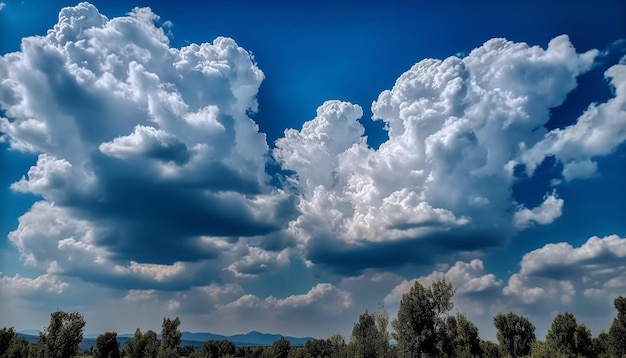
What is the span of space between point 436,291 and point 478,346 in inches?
1836

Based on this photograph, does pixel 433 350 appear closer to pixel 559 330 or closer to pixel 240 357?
pixel 559 330

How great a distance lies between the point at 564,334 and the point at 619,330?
10621mm

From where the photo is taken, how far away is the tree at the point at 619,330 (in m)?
93.0

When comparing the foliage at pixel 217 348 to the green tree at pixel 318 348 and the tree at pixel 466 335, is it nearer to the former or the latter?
the green tree at pixel 318 348

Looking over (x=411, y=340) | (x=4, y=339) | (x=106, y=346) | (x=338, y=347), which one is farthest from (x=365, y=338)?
(x=4, y=339)

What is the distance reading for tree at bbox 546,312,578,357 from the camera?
98.8m

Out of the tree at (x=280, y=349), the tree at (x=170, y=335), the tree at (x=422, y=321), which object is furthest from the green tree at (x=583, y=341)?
the tree at (x=170, y=335)

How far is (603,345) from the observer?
338ft

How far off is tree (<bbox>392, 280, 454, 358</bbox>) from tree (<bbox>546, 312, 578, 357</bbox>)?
108ft

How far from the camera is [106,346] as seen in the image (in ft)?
350

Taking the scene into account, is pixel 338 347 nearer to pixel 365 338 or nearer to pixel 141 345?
pixel 365 338

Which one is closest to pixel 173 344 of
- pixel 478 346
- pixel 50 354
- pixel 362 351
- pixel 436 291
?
pixel 50 354

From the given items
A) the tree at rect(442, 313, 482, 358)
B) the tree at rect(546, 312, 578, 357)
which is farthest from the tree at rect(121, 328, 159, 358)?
the tree at rect(546, 312, 578, 357)

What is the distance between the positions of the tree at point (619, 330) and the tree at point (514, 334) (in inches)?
825
